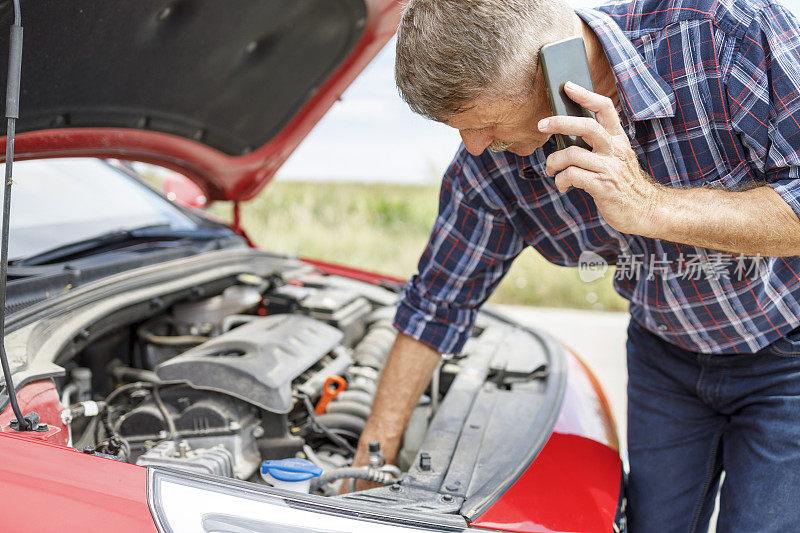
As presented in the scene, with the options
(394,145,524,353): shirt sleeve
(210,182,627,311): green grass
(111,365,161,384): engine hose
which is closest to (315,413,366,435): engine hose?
(394,145,524,353): shirt sleeve

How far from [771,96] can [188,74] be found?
5.04 feet

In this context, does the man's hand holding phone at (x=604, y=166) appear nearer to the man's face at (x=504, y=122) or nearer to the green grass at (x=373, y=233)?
the man's face at (x=504, y=122)

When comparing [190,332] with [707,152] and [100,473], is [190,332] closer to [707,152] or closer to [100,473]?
[100,473]

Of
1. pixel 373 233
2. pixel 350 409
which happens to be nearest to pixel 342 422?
pixel 350 409

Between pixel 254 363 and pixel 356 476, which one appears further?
pixel 254 363

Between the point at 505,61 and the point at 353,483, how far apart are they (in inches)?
38.5

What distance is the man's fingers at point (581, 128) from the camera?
111 centimetres

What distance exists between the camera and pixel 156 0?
5.26ft

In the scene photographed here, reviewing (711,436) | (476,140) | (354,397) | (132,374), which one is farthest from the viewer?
(132,374)

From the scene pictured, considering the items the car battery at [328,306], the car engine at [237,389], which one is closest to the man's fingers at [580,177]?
the car engine at [237,389]

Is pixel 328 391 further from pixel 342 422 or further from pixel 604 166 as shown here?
pixel 604 166

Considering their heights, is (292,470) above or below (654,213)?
below

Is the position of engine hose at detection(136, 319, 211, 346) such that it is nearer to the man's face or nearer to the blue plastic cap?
the blue plastic cap

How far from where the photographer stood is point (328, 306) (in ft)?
6.98
